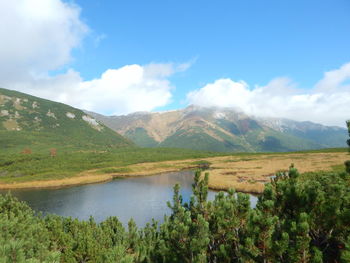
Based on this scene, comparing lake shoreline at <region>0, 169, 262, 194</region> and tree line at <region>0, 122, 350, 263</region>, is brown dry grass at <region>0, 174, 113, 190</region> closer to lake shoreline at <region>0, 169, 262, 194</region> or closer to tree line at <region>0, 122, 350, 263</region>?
lake shoreline at <region>0, 169, 262, 194</region>

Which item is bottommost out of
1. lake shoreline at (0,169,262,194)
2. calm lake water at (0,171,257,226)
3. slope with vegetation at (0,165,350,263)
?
calm lake water at (0,171,257,226)

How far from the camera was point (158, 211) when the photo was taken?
60094mm

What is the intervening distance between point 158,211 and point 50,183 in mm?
65389

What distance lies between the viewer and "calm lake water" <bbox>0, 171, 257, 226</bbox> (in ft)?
195

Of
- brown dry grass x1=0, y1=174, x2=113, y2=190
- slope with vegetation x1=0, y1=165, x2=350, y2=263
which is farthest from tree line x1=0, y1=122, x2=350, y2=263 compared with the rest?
brown dry grass x1=0, y1=174, x2=113, y2=190

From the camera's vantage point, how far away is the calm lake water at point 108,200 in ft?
195

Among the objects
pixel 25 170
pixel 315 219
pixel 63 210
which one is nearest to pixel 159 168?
pixel 25 170

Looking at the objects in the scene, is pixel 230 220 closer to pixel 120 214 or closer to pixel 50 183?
pixel 120 214

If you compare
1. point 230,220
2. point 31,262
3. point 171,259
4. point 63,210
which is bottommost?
point 63,210

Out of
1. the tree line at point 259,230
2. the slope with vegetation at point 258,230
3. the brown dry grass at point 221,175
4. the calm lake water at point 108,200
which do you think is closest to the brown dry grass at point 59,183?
the brown dry grass at point 221,175

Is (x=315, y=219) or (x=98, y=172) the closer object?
(x=315, y=219)

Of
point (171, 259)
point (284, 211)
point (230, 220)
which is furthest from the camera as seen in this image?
A: point (171, 259)

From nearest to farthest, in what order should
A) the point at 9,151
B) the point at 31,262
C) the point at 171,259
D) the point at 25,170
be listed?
the point at 31,262, the point at 171,259, the point at 25,170, the point at 9,151

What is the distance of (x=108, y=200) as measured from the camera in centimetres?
7469
